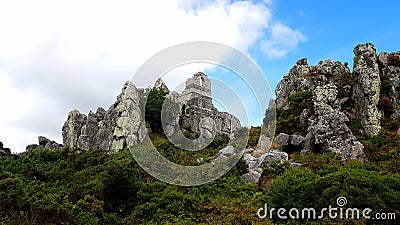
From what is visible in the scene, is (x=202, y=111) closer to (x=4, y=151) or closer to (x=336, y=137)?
(x=336, y=137)

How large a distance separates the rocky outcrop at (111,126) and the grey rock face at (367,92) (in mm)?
11666

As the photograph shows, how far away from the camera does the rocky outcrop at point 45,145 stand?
25.1 m

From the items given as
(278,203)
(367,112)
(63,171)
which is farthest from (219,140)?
(278,203)

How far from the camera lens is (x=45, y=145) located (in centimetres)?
2533

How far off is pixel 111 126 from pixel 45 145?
423 centimetres

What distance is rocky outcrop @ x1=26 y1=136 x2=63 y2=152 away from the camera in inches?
987

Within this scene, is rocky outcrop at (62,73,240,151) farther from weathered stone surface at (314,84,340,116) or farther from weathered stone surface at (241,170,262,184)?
weathered stone surface at (241,170,262,184)

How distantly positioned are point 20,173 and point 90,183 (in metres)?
4.33

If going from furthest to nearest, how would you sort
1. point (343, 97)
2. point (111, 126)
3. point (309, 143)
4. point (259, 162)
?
point (111, 126) → point (343, 97) → point (309, 143) → point (259, 162)

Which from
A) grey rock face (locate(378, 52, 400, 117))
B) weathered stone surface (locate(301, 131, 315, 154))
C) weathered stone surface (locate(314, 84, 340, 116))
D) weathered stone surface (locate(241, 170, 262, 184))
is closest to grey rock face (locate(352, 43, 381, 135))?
grey rock face (locate(378, 52, 400, 117))

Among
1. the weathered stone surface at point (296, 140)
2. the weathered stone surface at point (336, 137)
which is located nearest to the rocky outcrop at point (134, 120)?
the weathered stone surface at point (296, 140)

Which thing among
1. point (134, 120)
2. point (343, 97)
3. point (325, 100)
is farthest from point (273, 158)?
point (134, 120)

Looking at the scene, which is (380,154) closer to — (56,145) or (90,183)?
(90,183)

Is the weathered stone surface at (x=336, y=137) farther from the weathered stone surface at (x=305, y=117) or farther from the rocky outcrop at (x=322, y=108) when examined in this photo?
the weathered stone surface at (x=305, y=117)
